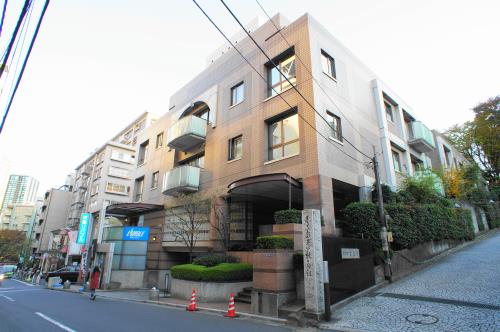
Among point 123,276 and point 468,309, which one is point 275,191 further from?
point 123,276

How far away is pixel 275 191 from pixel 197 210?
5329 mm

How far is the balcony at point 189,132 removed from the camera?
20391mm

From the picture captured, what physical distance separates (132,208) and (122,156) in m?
31.1

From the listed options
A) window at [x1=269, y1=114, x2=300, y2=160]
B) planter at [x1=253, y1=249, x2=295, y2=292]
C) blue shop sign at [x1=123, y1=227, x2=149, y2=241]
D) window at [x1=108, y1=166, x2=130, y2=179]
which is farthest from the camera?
window at [x1=108, y1=166, x2=130, y2=179]

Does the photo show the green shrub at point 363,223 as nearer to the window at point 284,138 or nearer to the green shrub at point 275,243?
the window at point 284,138

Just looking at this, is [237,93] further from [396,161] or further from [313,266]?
[313,266]

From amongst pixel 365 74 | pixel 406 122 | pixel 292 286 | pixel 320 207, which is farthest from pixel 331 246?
pixel 406 122

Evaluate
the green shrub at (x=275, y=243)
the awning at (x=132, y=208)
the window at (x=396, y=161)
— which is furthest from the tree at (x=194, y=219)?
the window at (x=396, y=161)

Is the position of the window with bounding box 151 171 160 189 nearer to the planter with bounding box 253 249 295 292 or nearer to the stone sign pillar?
the planter with bounding box 253 249 295 292

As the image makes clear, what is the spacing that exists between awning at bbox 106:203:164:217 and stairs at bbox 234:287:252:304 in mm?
12069

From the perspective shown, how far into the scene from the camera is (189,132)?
20.2 metres

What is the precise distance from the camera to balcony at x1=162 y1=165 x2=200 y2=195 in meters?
19.5

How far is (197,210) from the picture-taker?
17641 millimetres

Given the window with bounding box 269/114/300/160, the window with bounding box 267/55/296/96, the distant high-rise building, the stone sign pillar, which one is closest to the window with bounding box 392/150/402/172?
the window with bounding box 269/114/300/160
